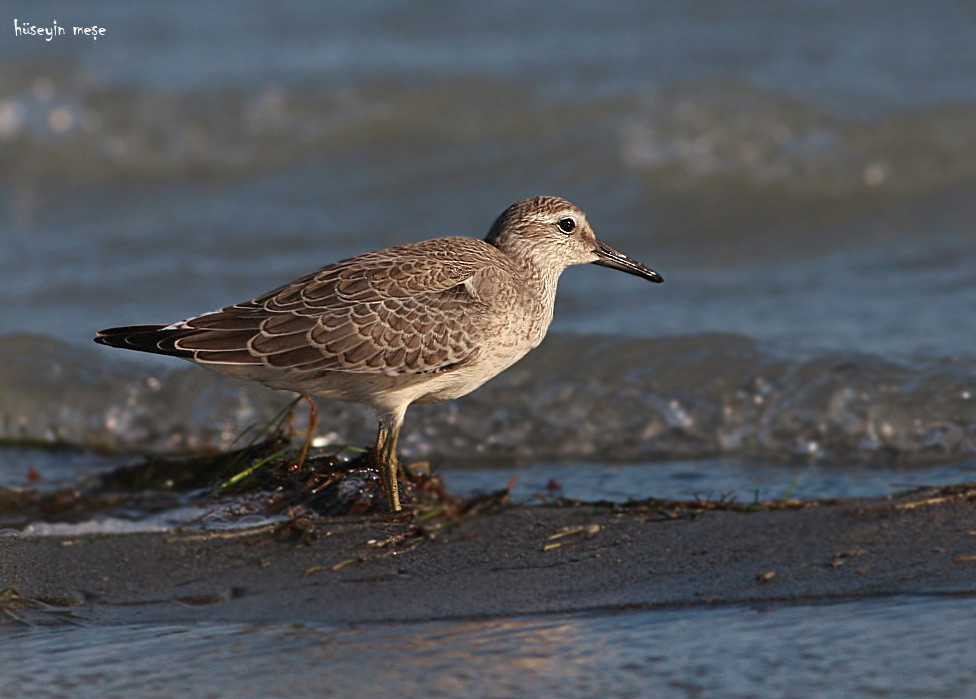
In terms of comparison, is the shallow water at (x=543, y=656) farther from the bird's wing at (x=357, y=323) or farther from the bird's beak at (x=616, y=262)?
the bird's beak at (x=616, y=262)

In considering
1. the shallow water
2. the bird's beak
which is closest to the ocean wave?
the bird's beak

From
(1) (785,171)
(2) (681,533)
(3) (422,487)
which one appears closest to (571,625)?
(2) (681,533)

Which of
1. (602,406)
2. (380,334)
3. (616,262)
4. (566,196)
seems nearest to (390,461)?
(380,334)

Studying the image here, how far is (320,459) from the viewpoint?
21.5 ft

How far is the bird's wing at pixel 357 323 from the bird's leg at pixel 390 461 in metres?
0.28

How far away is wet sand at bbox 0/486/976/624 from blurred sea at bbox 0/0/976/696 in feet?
3.49

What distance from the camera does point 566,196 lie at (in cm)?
1270

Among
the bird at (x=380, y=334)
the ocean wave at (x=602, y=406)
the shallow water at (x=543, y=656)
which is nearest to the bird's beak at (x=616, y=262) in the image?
the bird at (x=380, y=334)

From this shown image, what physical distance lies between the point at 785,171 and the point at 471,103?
3592 millimetres

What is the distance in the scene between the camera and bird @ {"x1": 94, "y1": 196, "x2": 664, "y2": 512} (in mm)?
6258

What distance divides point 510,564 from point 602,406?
9.13ft

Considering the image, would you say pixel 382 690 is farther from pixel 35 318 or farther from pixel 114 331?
pixel 35 318

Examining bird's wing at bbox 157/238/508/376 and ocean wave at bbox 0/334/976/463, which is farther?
ocean wave at bbox 0/334/976/463

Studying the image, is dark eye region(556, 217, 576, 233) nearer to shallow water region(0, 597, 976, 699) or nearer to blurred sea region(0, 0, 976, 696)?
blurred sea region(0, 0, 976, 696)
